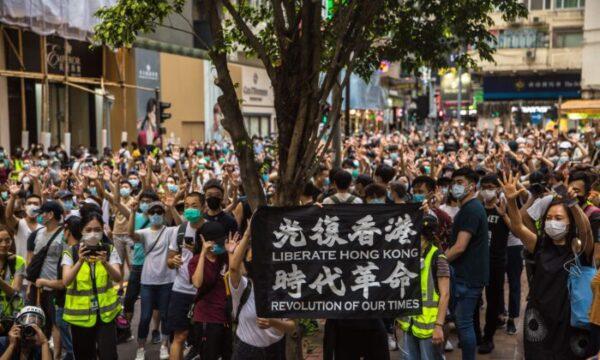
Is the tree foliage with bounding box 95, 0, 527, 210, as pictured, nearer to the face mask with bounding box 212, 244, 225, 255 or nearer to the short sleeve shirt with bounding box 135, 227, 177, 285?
the face mask with bounding box 212, 244, 225, 255

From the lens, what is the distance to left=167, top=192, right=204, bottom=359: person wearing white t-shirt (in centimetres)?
688

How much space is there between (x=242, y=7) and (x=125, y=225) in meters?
3.99

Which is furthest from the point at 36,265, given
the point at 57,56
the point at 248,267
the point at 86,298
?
the point at 57,56

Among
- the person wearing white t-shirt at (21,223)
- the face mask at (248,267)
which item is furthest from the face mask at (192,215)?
the person wearing white t-shirt at (21,223)

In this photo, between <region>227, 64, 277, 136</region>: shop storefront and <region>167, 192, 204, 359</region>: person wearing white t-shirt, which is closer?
<region>167, 192, 204, 359</region>: person wearing white t-shirt

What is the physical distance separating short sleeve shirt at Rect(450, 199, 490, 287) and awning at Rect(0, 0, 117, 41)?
15.7 metres

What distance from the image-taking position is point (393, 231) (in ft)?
17.0

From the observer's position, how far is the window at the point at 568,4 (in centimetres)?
5244

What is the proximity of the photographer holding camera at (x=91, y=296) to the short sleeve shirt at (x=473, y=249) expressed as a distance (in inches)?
122

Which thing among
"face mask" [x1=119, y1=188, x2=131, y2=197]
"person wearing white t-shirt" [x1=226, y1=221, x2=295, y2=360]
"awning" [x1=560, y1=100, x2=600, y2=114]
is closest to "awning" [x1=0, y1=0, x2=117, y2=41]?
"face mask" [x1=119, y1=188, x2=131, y2=197]

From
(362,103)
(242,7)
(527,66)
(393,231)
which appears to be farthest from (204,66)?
(527,66)

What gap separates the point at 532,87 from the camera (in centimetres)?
5709

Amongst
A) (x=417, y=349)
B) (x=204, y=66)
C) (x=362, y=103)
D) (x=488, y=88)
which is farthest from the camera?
(x=488, y=88)

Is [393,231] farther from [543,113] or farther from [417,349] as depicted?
[543,113]
